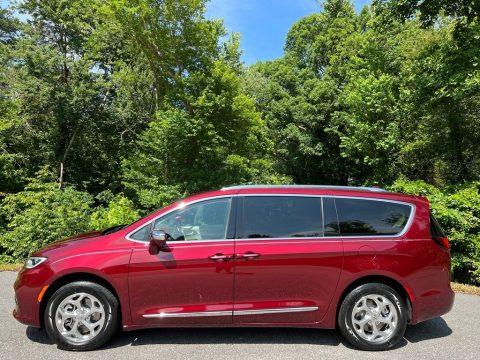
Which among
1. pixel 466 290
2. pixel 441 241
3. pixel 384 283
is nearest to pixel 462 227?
pixel 466 290

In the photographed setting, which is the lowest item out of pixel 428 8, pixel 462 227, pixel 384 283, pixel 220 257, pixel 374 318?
pixel 374 318

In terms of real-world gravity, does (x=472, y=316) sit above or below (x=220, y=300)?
below

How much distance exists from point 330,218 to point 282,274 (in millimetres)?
841

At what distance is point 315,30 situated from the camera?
30.9m

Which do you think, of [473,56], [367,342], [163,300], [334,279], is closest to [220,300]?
[163,300]

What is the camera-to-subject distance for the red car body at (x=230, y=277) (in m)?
4.41

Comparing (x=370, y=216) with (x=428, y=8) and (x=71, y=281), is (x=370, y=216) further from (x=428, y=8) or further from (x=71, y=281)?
(x=428, y=8)

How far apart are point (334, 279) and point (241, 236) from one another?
43.5 inches

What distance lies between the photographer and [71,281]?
4477 mm

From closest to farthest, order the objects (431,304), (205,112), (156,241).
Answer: (156,241), (431,304), (205,112)

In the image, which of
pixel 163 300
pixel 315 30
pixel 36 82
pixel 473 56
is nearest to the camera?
pixel 163 300

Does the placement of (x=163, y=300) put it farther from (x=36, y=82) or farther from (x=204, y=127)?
(x=36, y=82)

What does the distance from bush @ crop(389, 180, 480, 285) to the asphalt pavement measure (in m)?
3.61

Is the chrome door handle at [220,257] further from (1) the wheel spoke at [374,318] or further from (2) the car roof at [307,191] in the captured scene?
(1) the wheel spoke at [374,318]
